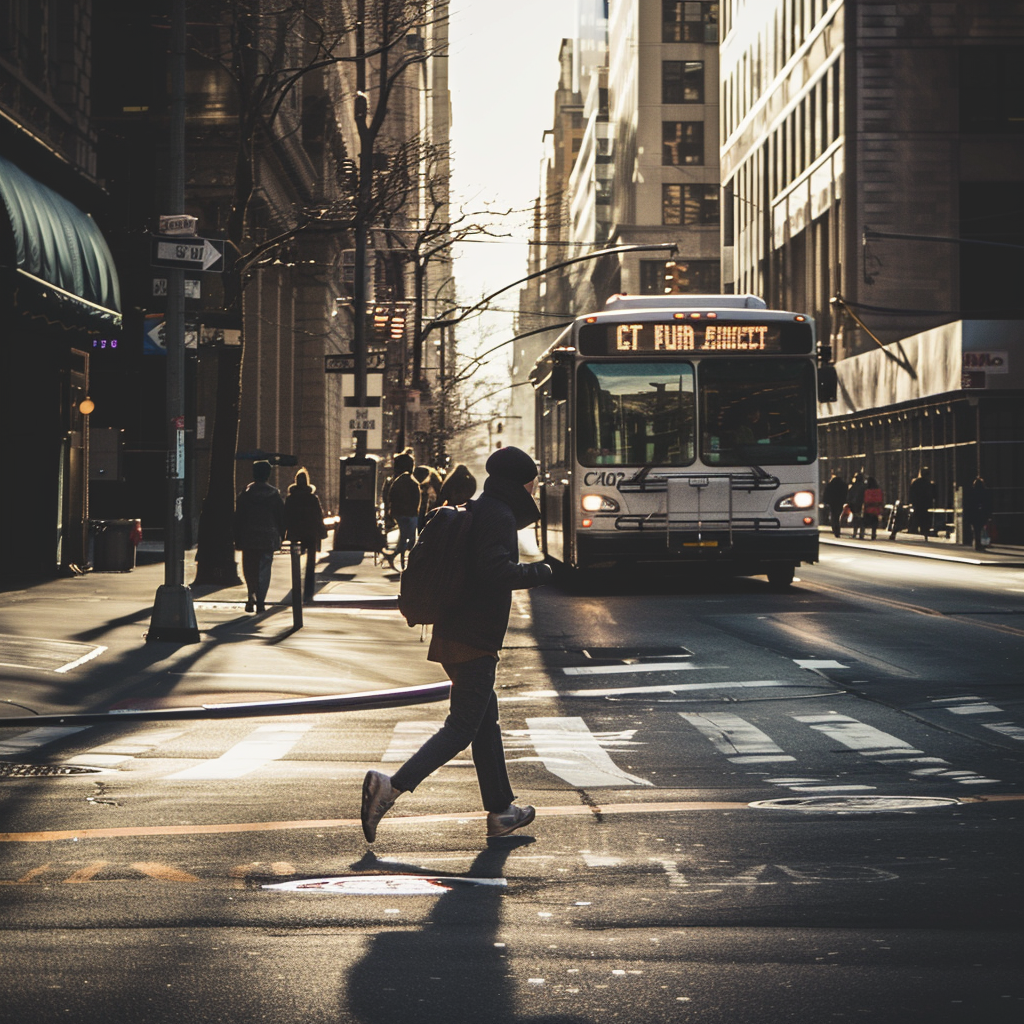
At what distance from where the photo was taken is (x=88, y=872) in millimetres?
6527

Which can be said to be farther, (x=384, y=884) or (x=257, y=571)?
(x=257, y=571)

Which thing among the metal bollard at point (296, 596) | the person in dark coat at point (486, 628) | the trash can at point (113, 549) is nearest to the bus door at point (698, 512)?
the metal bollard at point (296, 596)

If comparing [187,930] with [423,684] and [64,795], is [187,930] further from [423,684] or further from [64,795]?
[423,684]

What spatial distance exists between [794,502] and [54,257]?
9.95 meters

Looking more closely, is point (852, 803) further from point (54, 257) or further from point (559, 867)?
point (54, 257)

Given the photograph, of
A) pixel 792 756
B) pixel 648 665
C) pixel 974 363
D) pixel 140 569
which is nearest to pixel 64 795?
pixel 792 756

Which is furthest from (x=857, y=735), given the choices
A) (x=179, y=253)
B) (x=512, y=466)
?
(x=179, y=253)

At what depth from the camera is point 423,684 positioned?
13445 mm

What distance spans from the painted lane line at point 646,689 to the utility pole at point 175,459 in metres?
4.53

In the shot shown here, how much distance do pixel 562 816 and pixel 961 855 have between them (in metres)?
1.92

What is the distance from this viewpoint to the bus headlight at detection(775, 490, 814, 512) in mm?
21828

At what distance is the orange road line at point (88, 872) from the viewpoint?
6.39 metres

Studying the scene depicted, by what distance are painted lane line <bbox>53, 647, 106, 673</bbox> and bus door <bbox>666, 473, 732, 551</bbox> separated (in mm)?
8811

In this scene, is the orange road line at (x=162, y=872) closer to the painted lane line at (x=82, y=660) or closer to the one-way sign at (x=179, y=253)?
the painted lane line at (x=82, y=660)
